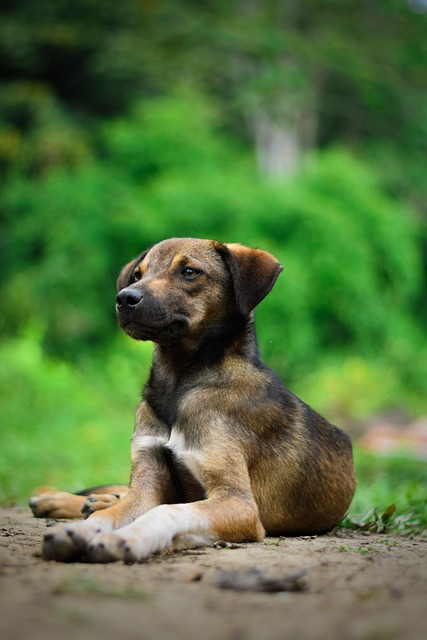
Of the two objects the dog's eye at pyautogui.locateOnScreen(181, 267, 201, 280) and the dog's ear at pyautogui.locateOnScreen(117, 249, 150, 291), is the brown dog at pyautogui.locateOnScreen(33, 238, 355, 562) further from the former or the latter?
the dog's ear at pyautogui.locateOnScreen(117, 249, 150, 291)

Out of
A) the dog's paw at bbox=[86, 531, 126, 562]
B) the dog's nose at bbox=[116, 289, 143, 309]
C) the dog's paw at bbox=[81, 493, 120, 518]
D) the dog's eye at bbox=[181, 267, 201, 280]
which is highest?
the dog's eye at bbox=[181, 267, 201, 280]

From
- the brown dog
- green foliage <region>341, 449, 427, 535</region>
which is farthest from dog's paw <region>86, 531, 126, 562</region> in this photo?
green foliage <region>341, 449, 427, 535</region>

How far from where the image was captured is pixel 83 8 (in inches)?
923

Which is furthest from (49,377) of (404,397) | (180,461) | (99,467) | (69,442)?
(180,461)

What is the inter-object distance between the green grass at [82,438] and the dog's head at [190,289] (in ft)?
5.93


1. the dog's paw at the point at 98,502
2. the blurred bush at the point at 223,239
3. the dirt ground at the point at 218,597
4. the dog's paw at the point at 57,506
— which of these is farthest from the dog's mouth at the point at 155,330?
the blurred bush at the point at 223,239

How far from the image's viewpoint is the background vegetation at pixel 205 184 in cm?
1566

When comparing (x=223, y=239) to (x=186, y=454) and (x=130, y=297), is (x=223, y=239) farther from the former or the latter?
(x=186, y=454)

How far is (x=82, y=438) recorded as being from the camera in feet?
36.2

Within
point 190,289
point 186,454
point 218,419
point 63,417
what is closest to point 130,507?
point 186,454

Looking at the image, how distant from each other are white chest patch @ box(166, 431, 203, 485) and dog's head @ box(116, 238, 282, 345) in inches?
21.3

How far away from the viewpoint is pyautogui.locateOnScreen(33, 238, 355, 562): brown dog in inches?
179

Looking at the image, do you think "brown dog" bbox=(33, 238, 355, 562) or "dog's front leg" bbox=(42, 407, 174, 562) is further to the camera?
"brown dog" bbox=(33, 238, 355, 562)

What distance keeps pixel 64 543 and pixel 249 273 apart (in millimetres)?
1956
